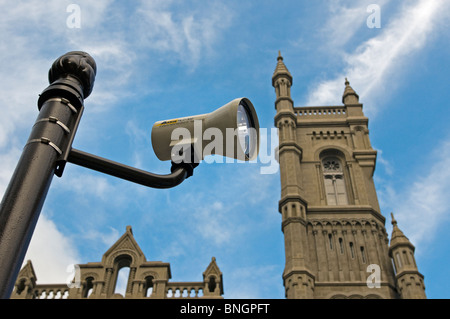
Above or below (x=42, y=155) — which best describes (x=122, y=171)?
above

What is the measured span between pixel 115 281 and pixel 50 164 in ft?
68.3

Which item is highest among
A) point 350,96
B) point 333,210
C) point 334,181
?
point 350,96

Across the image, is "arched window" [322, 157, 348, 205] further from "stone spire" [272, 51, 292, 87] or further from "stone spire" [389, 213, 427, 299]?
"stone spire" [272, 51, 292, 87]

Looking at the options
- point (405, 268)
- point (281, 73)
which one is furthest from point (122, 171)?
point (281, 73)

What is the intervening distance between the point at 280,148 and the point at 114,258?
1399 centimetres

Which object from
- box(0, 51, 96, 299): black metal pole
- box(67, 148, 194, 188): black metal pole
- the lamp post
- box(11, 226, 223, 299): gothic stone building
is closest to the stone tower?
box(11, 226, 223, 299): gothic stone building

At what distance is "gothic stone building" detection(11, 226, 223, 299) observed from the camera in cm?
2023

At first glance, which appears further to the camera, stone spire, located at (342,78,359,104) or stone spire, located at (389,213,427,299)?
stone spire, located at (342,78,359,104)

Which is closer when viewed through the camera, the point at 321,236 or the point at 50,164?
the point at 50,164

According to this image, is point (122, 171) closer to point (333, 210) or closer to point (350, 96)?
point (333, 210)

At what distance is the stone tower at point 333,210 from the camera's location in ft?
81.4

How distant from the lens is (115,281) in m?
21.8

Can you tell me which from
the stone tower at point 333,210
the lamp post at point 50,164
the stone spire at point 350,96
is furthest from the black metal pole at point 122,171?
the stone spire at point 350,96
